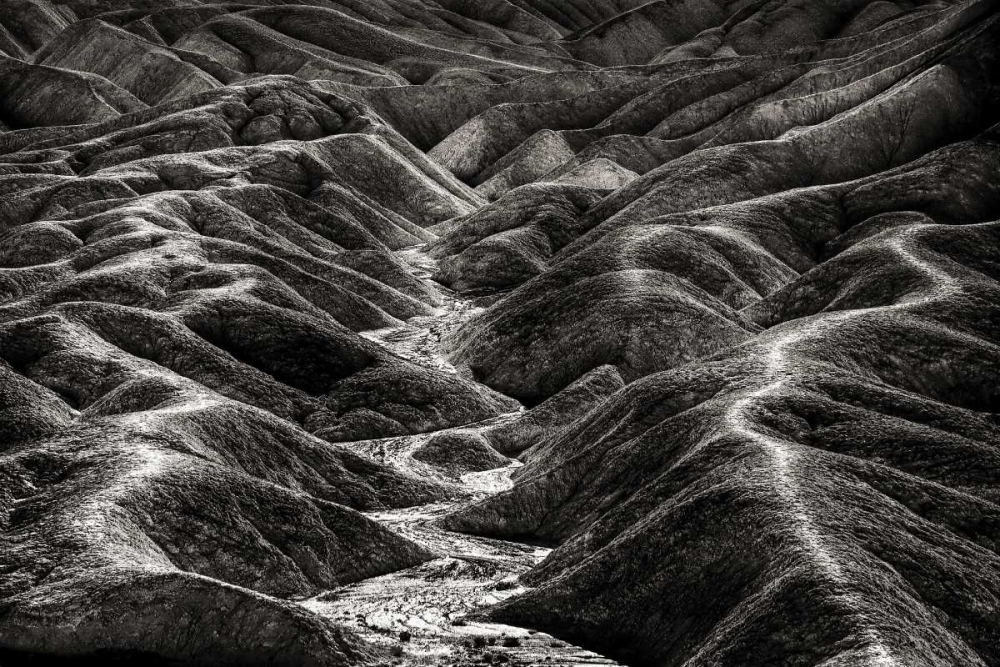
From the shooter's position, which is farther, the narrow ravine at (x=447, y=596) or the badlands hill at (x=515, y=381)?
the narrow ravine at (x=447, y=596)

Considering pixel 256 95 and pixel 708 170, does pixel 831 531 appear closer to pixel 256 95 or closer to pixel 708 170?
pixel 708 170

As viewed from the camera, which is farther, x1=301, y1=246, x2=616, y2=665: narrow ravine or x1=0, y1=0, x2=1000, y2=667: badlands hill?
x1=301, y1=246, x2=616, y2=665: narrow ravine

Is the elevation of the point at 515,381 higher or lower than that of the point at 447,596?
lower

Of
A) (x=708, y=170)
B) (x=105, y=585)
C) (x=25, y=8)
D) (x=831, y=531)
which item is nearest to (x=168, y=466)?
(x=105, y=585)

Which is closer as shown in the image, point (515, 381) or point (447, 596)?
point (447, 596)
